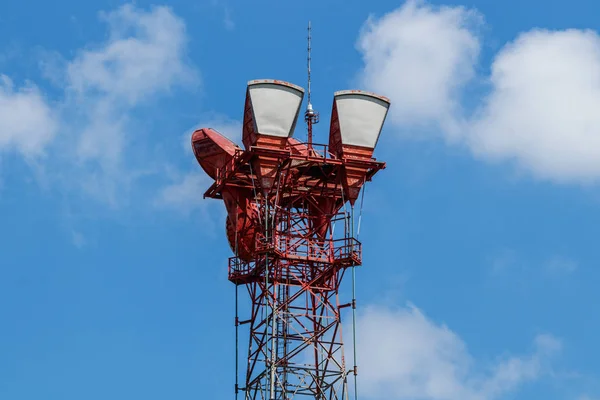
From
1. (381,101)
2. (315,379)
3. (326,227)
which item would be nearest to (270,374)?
(315,379)

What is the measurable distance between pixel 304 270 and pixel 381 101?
13.0m

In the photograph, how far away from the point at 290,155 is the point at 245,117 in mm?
4547

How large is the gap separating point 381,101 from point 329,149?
495cm

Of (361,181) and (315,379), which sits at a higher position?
(361,181)

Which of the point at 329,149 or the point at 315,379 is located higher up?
the point at 329,149

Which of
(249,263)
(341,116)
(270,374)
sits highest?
(341,116)

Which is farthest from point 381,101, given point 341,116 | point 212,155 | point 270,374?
point 270,374

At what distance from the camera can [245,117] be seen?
13162 cm

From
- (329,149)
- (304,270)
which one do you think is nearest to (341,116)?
(329,149)

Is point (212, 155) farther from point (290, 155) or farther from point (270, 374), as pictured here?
point (270, 374)

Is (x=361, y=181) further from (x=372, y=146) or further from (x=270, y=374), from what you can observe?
(x=270, y=374)

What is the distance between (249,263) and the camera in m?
133

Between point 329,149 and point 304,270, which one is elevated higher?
point 329,149

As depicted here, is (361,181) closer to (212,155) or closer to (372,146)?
(372,146)
